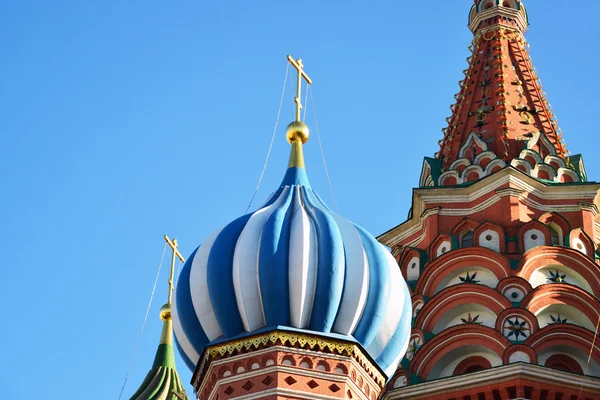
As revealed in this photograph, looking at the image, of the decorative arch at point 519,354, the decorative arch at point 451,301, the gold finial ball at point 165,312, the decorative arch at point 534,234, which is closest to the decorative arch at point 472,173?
the decorative arch at point 534,234

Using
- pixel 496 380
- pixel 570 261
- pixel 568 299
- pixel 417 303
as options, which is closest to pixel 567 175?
pixel 570 261

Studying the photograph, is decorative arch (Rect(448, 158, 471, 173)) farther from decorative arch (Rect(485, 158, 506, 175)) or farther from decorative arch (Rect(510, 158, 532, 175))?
decorative arch (Rect(510, 158, 532, 175))

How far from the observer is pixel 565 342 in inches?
647

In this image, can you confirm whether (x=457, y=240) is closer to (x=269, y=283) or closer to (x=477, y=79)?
(x=477, y=79)

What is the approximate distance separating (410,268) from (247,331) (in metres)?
A: 4.34

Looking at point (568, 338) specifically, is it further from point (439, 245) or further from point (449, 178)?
point (449, 178)

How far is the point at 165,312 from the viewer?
19578 mm

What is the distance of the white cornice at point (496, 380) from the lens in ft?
51.7

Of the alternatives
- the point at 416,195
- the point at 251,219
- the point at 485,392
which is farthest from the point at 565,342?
the point at 251,219

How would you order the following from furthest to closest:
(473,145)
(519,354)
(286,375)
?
(473,145)
(519,354)
(286,375)

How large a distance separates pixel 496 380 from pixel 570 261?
1.85 meters

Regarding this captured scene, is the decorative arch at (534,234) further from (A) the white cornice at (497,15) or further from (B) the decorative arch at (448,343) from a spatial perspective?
(A) the white cornice at (497,15)

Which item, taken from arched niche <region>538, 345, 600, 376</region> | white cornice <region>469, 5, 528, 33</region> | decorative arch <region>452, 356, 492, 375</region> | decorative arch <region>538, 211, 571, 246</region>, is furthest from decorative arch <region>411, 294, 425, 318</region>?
white cornice <region>469, 5, 528, 33</region>

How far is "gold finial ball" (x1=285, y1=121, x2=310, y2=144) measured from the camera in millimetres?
15273
